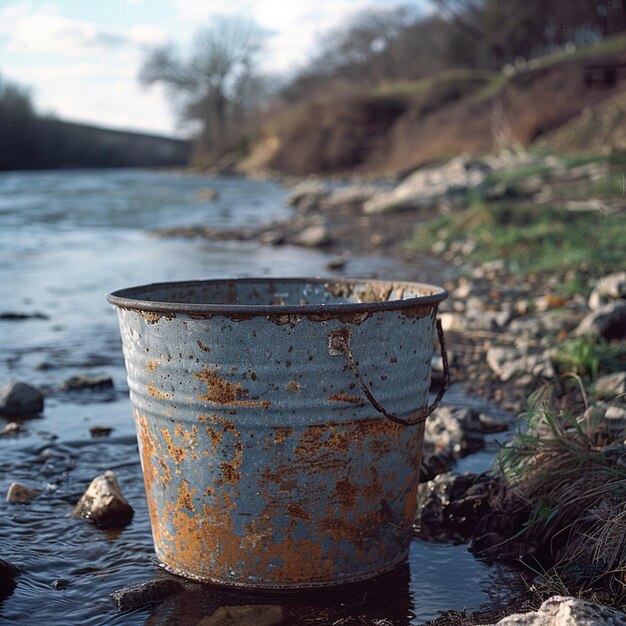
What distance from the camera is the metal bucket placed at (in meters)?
2.16

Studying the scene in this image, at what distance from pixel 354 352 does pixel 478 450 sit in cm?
150

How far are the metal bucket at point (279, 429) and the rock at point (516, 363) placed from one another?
1.96 m

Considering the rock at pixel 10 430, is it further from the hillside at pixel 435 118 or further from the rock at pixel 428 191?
the hillside at pixel 435 118

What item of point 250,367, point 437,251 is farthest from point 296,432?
point 437,251

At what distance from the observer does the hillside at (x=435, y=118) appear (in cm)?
2375

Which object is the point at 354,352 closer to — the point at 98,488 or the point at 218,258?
the point at 98,488

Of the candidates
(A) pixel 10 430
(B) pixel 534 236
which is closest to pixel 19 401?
(A) pixel 10 430

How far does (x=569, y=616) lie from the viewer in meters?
1.75

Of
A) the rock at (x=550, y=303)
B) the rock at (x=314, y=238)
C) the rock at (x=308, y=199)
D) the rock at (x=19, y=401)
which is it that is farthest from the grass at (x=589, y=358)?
the rock at (x=308, y=199)

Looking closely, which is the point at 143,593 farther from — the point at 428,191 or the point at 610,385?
the point at 428,191

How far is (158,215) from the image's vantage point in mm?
17484

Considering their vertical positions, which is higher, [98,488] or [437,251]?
[437,251]

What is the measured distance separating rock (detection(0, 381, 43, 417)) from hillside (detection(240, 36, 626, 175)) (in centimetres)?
1468

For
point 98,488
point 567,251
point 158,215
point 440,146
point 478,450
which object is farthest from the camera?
point 440,146
